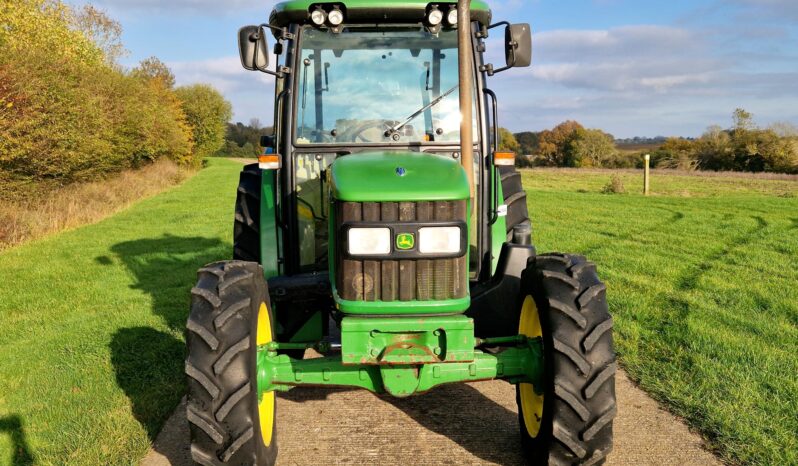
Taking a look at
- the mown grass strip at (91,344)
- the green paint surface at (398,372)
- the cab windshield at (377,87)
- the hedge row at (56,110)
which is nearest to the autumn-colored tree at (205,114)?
the hedge row at (56,110)

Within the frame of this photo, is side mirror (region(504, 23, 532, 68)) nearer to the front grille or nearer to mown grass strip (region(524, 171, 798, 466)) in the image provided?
the front grille

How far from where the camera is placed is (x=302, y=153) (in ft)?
14.0

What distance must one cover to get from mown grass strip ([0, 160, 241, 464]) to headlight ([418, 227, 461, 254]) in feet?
6.56

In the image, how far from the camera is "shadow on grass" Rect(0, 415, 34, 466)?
376 centimetres

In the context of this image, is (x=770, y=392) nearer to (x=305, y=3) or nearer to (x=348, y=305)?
(x=348, y=305)

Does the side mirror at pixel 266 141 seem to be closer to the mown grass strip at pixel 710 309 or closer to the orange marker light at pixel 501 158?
the orange marker light at pixel 501 158

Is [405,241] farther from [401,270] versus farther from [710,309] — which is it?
[710,309]

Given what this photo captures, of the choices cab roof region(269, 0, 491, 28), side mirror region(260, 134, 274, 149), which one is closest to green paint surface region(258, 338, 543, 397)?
cab roof region(269, 0, 491, 28)

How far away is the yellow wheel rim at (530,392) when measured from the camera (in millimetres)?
3580

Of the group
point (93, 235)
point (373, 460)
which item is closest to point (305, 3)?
point (373, 460)

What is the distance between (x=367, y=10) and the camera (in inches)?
163

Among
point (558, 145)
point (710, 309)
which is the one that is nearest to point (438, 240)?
point (710, 309)

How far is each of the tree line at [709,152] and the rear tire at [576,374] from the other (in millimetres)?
32731

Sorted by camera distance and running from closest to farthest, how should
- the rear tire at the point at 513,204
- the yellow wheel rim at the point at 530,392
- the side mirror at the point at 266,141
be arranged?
the yellow wheel rim at the point at 530,392 < the side mirror at the point at 266,141 < the rear tire at the point at 513,204
